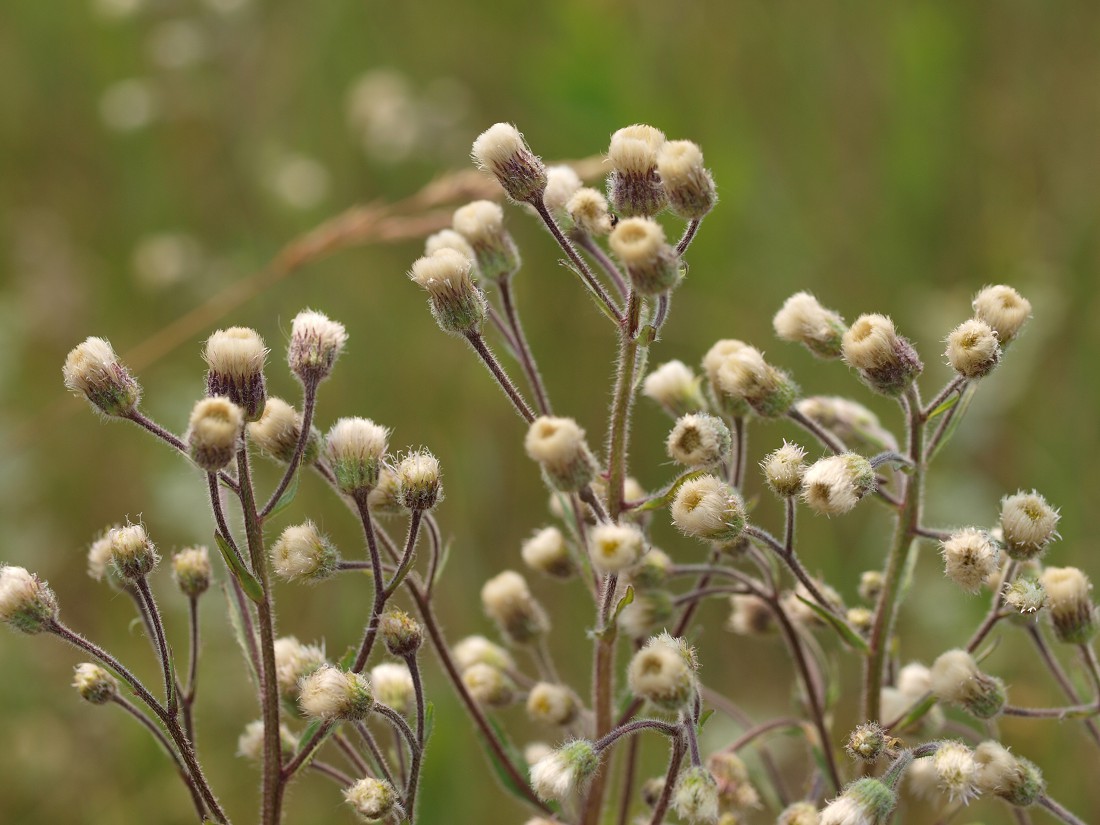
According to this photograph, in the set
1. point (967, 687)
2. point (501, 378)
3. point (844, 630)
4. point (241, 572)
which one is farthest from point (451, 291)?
point (967, 687)

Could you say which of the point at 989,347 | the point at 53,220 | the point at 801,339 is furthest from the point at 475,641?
the point at 53,220

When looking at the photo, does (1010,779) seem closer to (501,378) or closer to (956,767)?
(956,767)

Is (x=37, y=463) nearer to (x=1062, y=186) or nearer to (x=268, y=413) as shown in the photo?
(x=268, y=413)

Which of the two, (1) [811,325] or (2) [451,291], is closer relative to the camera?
(2) [451,291]

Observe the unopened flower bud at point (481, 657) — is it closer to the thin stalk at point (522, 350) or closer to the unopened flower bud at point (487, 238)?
the thin stalk at point (522, 350)

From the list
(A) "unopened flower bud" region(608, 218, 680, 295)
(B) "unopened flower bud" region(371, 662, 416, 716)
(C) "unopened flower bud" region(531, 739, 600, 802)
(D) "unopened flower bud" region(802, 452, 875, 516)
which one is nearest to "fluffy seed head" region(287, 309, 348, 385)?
(A) "unopened flower bud" region(608, 218, 680, 295)

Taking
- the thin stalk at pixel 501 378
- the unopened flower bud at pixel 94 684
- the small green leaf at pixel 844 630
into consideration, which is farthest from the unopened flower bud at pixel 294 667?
the small green leaf at pixel 844 630

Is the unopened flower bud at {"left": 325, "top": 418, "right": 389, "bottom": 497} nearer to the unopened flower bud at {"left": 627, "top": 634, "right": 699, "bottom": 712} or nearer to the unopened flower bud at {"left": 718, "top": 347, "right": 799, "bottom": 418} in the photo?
the unopened flower bud at {"left": 627, "top": 634, "right": 699, "bottom": 712}
